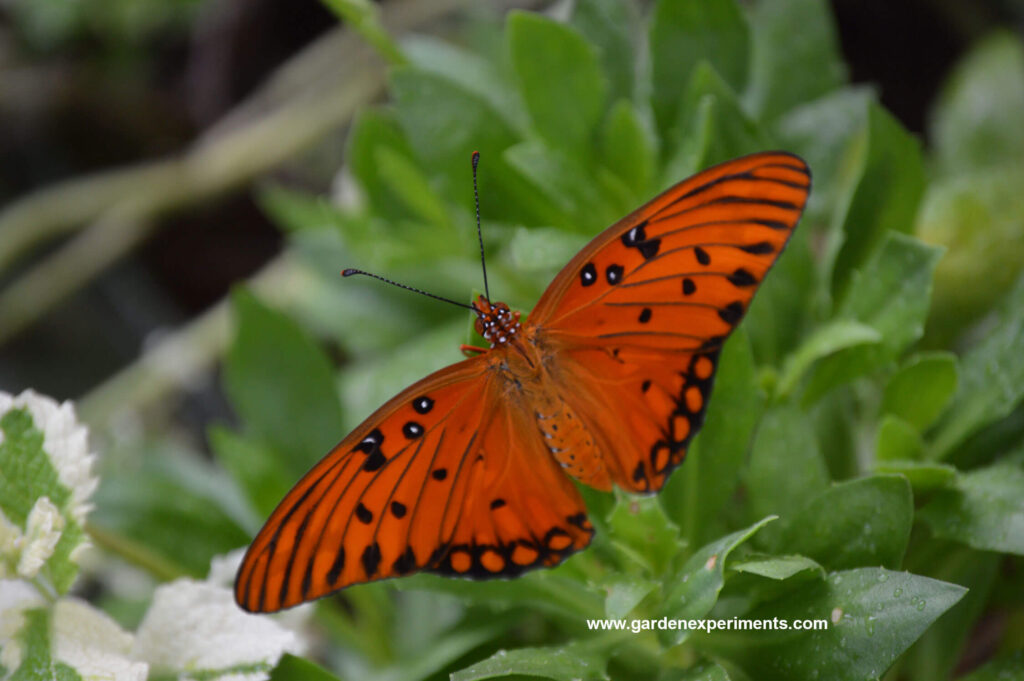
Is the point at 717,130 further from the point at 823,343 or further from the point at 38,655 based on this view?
the point at 38,655

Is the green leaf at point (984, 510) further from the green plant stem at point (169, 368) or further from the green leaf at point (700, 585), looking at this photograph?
the green plant stem at point (169, 368)

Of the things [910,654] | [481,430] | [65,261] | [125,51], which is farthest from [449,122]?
[125,51]

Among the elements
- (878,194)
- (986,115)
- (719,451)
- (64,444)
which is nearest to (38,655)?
(64,444)

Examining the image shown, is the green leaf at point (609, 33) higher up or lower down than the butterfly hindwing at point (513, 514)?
higher up

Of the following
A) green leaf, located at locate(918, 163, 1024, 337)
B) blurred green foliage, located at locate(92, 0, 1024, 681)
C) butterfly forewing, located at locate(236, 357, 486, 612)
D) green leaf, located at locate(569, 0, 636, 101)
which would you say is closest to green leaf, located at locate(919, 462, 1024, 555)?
blurred green foliage, located at locate(92, 0, 1024, 681)

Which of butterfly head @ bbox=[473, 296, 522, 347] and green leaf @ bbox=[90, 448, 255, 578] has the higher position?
green leaf @ bbox=[90, 448, 255, 578]

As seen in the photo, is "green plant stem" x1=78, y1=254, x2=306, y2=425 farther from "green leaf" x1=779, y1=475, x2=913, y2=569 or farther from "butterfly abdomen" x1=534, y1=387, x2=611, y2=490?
"green leaf" x1=779, y1=475, x2=913, y2=569

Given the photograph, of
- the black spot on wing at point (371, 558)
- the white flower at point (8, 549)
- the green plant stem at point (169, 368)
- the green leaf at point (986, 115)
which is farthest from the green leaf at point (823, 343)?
the green plant stem at point (169, 368)
